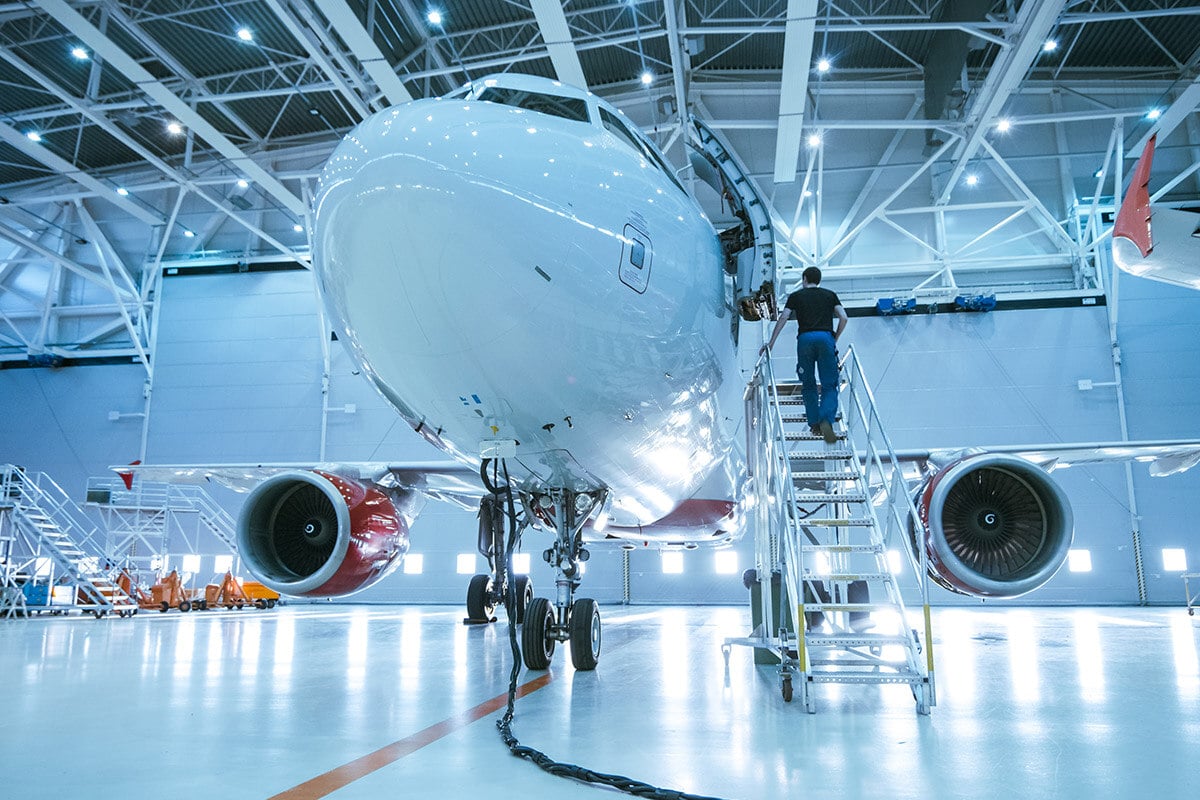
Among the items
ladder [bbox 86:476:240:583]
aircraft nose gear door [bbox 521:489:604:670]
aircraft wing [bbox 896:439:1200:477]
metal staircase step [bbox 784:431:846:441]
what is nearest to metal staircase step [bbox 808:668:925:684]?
metal staircase step [bbox 784:431:846:441]

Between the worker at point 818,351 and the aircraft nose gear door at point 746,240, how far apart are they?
0.30 m

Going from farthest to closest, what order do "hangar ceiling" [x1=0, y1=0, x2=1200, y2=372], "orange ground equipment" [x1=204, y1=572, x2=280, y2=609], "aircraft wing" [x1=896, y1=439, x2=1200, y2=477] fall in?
"orange ground equipment" [x1=204, y1=572, x2=280, y2=609] < "hangar ceiling" [x1=0, y1=0, x2=1200, y2=372] < "aircraft wing" [x1=896, y1=439, x2=1200, y2=477]

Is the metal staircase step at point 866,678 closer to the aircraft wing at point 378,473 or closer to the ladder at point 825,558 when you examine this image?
the ladder at point 825,558

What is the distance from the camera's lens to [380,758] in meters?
3.24

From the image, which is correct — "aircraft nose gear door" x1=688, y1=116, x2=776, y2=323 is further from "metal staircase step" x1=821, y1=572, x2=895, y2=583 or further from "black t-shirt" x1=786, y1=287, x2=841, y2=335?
"metal staircase step" x1=821, y1=572, x2=895, y2=583

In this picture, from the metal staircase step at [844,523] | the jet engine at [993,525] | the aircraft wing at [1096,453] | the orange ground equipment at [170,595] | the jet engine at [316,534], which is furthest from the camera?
the orange ground equipment at [170,595]

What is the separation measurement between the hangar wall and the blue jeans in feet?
47.2

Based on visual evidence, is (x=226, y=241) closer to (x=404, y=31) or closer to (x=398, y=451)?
(x=398, y=451)

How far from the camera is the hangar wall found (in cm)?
1856

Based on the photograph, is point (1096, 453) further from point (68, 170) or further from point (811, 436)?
point (68, 170)

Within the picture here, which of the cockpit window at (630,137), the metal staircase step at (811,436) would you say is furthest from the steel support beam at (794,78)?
the metal staircase step at (811,436)

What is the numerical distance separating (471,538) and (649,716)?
17.5m

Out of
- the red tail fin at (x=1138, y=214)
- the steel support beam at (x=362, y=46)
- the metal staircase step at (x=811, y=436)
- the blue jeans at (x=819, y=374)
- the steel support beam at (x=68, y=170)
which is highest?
the steel support beam at (x=68, y=170)

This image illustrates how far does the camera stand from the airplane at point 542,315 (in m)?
3.59
